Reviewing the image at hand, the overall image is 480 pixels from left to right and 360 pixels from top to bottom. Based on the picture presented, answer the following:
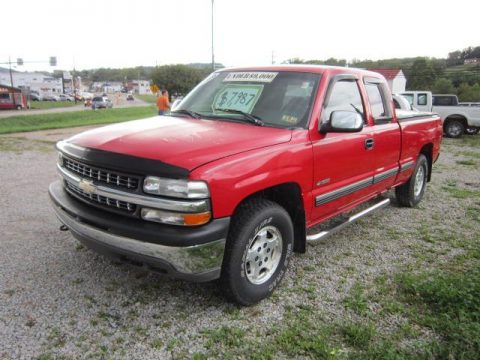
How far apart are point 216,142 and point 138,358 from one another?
153 cm

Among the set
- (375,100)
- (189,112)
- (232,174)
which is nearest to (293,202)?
(232,174)

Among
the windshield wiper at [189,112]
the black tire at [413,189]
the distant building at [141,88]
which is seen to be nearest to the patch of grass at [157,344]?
the windshield wiper at [189,112]

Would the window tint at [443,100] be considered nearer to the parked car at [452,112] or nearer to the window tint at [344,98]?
the parked car at [452,112]

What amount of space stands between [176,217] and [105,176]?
2.18ft

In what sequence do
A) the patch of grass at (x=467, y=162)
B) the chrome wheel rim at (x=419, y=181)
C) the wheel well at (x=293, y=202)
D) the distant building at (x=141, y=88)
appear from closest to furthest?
the wheel well at (x=293, y=202) < the chrome wheel rim at (x=419, y=181) < the patch of grass at (x=467, y=162) < the distant building at (x=141, y=88)

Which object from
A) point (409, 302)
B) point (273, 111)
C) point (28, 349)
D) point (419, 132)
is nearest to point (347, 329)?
point (409, 302)

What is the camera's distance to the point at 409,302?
3330mm

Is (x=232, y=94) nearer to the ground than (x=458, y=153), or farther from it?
farther from it

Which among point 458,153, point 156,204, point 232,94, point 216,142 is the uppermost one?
point 232,94

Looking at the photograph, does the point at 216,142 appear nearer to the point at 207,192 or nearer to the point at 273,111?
the point at 207,192

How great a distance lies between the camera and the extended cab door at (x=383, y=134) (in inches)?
177

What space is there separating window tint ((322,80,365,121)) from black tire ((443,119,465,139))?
1367 cm

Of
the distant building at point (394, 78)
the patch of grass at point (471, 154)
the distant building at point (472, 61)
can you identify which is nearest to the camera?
the patch of grass at point (471, 154)

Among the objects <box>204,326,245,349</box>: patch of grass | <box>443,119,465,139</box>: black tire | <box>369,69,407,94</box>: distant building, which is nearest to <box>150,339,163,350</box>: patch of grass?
<box>204,326,245,349</box>: patch of grass
